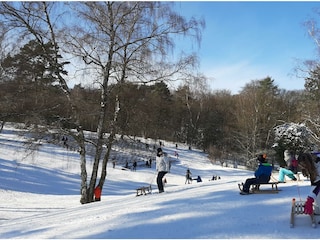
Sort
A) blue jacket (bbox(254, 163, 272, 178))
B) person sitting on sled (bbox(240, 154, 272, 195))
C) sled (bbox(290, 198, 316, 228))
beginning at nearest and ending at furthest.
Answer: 1. sled (bbox(290, 198, 316, 228))
2. person sitting on sled (bbox(240, 154, 272, 195))
3. blue jacket (bbox(254, 163, 272, 178))

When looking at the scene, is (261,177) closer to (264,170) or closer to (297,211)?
(264,170)

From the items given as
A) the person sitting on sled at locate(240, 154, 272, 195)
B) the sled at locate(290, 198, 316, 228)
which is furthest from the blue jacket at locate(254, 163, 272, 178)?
the sled at locate(290, 198, 316, 228)

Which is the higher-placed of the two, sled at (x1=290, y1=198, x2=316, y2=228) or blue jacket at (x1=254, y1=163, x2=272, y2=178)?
blue jacket at (x1=254, y1=163, x2=272, y2=178)

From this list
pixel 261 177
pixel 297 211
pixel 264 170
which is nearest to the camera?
pixel 297 211

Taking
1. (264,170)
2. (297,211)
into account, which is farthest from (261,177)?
(297,211)

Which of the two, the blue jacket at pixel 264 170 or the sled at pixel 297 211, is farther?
the blue jacket at pixel 264 170

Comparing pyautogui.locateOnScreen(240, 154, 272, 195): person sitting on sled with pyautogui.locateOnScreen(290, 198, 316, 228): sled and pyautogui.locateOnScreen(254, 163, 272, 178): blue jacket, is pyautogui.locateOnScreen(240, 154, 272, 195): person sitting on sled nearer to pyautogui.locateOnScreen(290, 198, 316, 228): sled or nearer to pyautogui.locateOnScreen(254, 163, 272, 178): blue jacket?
pyautogui.locateOnScreen(254, 163, 272, 178): blue jacket

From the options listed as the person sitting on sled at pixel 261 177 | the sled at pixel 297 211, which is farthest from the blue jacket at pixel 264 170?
the sled at pixel 297 211

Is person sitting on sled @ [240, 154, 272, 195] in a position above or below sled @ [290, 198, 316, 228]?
above

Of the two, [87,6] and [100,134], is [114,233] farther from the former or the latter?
[87,6]

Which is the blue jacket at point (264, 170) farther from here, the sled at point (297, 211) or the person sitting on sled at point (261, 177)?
the sled at point (297, 211)

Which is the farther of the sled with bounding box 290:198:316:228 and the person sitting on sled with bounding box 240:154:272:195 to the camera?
the person sitting on sled with bounding box 240:154:272:195

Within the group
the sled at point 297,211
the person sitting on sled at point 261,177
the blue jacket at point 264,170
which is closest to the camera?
the sled at point 297,211

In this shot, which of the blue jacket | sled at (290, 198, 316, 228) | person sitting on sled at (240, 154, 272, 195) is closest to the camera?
sled at (290, 198, 316, 228)
